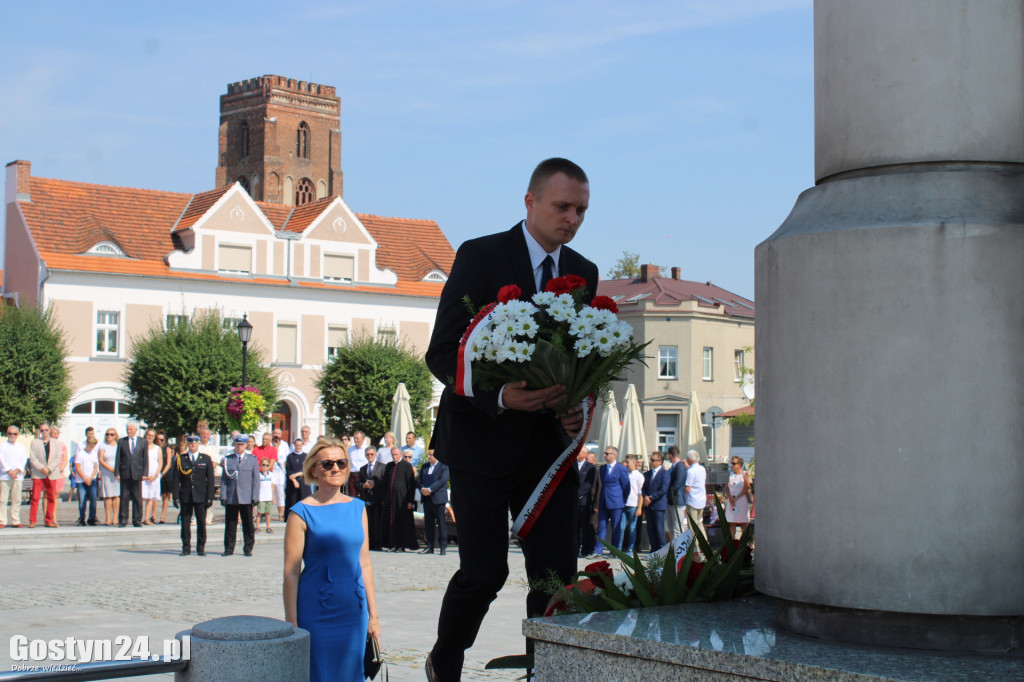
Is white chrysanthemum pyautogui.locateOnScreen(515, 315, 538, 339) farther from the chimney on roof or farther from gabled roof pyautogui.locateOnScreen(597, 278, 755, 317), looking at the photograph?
gabled roof pyautogui.locateOnScreen(597, 278, 755, 317)

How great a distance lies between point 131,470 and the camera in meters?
23.6

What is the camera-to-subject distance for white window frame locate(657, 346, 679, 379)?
6425 centimetres

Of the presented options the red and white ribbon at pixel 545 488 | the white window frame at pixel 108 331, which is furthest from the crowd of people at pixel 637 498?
the white window frame at pixel 108 331

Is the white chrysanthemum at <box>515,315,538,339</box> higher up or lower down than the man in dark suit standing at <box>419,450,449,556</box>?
higher up

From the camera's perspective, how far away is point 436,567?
17.9 metres

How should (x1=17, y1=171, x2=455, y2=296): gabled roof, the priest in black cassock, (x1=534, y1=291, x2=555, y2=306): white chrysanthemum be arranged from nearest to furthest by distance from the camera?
(x1=534, y1=291, x2=555, y2=306): white chrysanthemum → the priest in black cassock → (x1=17, y1=171, x2=455, y2=296): gabled roof

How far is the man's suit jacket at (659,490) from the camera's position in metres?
20.5

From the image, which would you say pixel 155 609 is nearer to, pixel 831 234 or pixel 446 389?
pixel 446 389

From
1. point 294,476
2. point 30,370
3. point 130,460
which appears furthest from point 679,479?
point 30,370

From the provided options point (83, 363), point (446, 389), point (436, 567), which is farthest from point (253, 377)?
point (446, 389)

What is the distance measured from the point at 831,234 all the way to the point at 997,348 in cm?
53

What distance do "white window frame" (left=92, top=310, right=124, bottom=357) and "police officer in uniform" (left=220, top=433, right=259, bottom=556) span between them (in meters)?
31.0

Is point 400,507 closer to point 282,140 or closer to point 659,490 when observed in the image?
point 659,490

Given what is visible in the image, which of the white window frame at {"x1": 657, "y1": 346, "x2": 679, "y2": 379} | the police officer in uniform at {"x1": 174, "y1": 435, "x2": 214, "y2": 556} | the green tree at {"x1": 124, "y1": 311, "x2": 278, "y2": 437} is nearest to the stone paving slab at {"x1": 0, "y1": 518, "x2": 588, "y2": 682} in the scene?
the police officer in uniform at {"x1": 174, "y1": 435, "x2": 214, "y2": 556}
